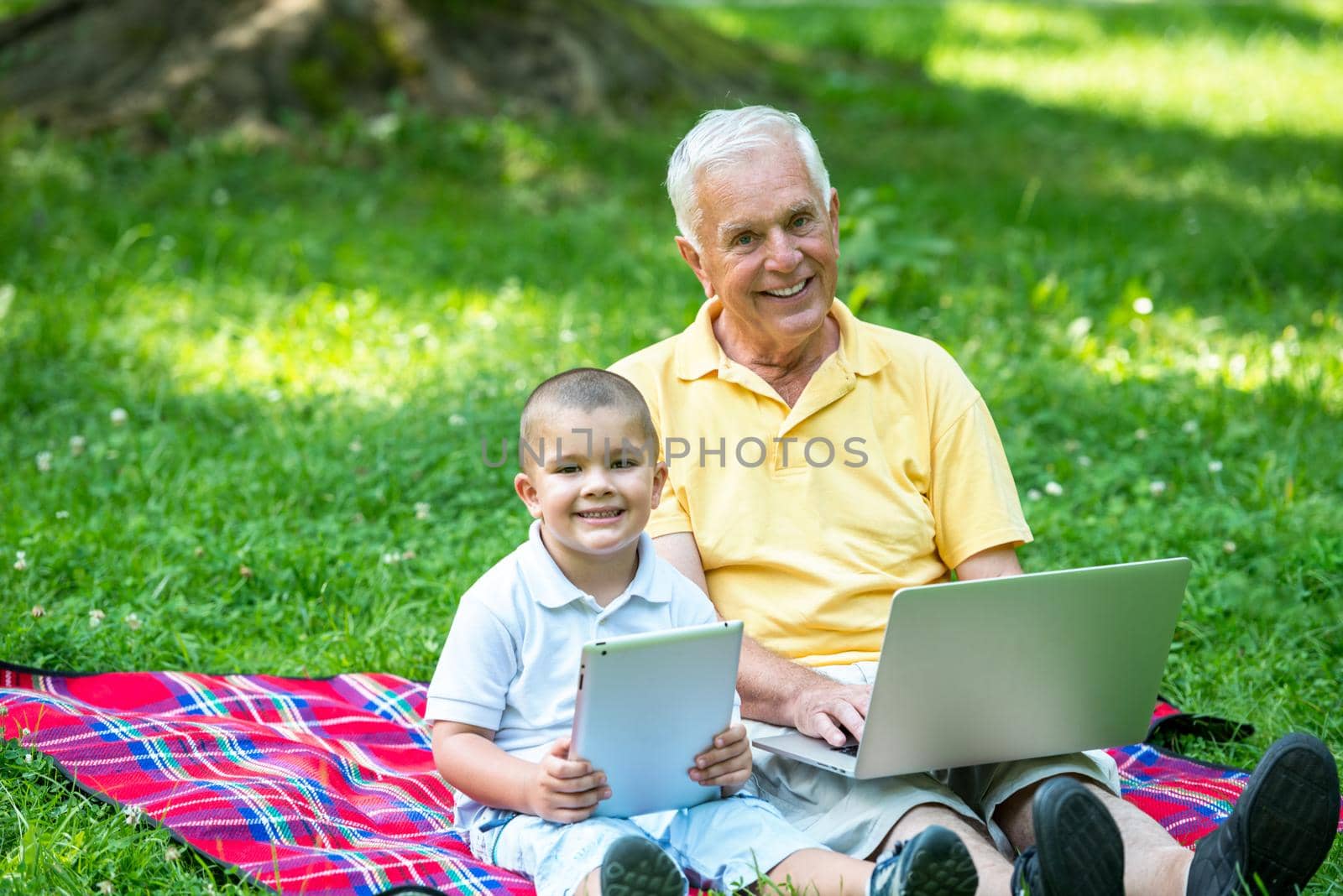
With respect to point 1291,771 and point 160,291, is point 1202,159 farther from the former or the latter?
point 1291,771

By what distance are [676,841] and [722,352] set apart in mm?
1109

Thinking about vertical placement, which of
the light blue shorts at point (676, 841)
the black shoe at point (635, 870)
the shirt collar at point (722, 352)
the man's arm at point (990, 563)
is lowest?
the light blue shorts at point (676, 841)

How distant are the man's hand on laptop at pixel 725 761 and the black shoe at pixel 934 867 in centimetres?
40

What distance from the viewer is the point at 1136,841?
2625 millimetres

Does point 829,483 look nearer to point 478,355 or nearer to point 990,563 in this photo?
point 990,563

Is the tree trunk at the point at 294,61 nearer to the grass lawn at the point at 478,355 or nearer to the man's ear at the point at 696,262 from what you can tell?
the grass lawn at the point at 478,355

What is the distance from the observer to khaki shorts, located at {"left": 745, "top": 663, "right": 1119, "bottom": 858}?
2.71m

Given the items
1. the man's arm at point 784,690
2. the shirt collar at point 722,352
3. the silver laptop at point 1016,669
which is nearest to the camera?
the silver laptop at point 1016,669

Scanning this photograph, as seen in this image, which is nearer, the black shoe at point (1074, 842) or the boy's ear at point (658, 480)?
the black shoe at point (1074, 842)

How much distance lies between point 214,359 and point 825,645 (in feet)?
12.1

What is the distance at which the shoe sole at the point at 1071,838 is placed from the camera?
2.32m

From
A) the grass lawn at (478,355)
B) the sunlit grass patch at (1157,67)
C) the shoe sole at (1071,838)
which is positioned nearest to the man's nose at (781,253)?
the shoe sole at (1071,838)

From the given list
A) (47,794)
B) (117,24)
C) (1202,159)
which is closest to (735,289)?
(47,794)

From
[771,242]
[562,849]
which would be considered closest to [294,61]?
[771,242]
